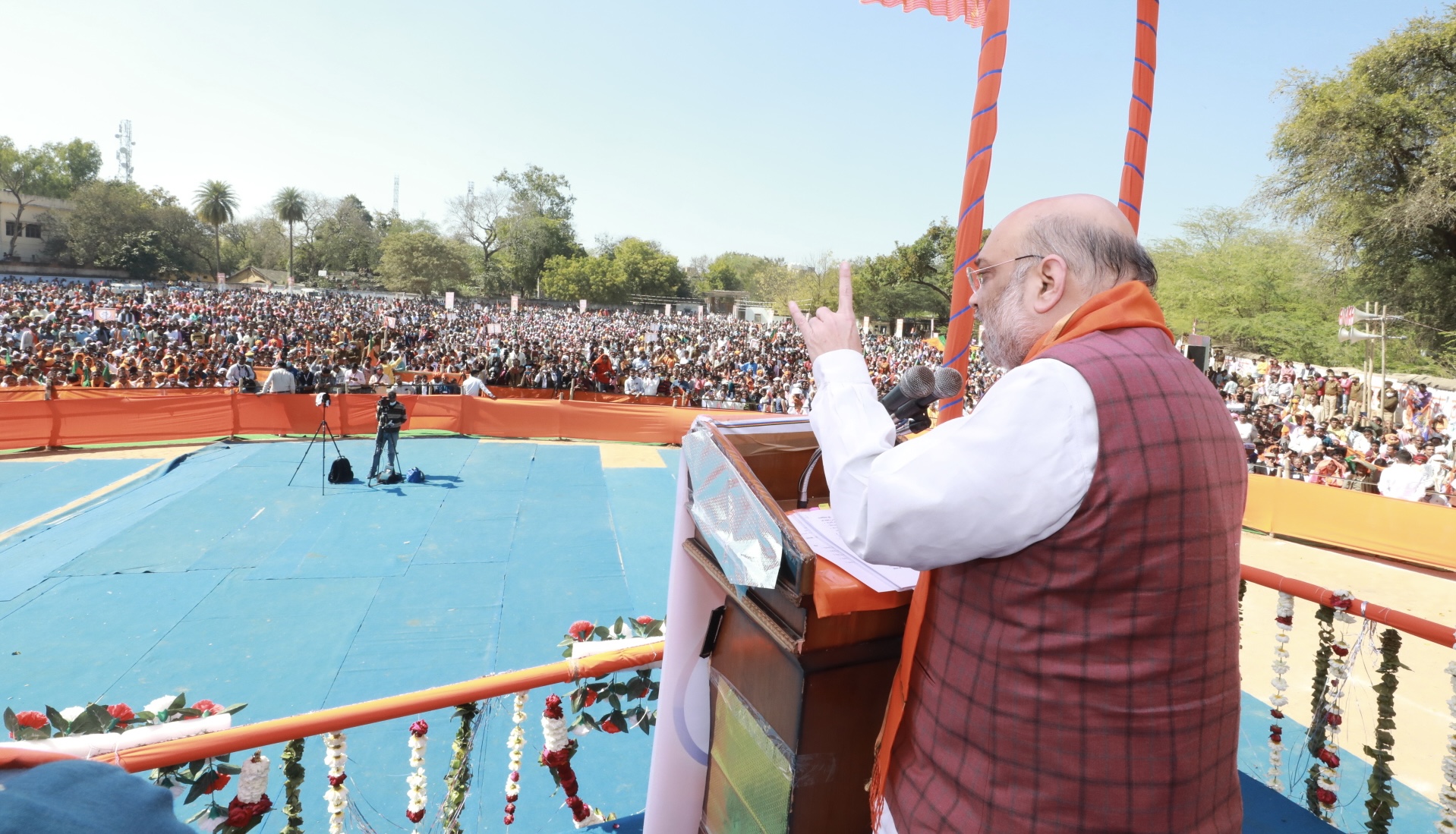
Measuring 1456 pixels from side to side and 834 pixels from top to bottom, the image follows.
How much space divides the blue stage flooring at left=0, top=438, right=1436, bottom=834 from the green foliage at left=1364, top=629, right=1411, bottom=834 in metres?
0.32

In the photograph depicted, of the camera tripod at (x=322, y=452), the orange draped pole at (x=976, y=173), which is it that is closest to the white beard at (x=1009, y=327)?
the orange draped pole at (x=976, y=173)

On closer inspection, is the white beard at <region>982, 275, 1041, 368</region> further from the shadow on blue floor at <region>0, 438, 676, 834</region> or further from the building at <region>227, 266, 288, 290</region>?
the building at <region>227, 266, 288, 290</region>

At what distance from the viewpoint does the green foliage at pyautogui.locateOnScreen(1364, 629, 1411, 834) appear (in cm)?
305

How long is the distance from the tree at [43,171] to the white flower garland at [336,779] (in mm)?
86417

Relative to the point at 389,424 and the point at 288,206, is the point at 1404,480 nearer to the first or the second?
the point at 389,424

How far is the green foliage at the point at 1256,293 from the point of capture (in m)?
31.1

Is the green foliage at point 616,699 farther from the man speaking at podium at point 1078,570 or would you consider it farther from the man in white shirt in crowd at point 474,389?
the man in white shirt in crowd at point 474,389

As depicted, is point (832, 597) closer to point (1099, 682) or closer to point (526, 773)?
point (1099, 682)

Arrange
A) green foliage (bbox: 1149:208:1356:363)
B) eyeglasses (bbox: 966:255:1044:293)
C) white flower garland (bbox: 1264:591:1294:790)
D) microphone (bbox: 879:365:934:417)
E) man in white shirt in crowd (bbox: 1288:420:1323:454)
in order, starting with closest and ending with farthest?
eyeglasses (bbox: 966:255:1044:293) < microphone (bbox: 879:365:934:417) < white flower garland (bbox: 1264:591:1294:790) < man in white shirt in crowd (bbox: 1288:420:1323:454) < green foliage (bbox: 1149:208:1356:363)

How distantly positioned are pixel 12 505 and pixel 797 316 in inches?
535

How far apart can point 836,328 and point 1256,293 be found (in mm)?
41977

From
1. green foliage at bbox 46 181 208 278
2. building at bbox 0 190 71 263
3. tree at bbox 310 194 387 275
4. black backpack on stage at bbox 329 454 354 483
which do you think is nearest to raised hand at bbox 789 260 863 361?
black backpack on stage at bbox 329 454 354 483

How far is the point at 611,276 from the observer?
71500mm

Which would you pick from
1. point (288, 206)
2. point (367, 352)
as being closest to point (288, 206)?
point (288, 206)
